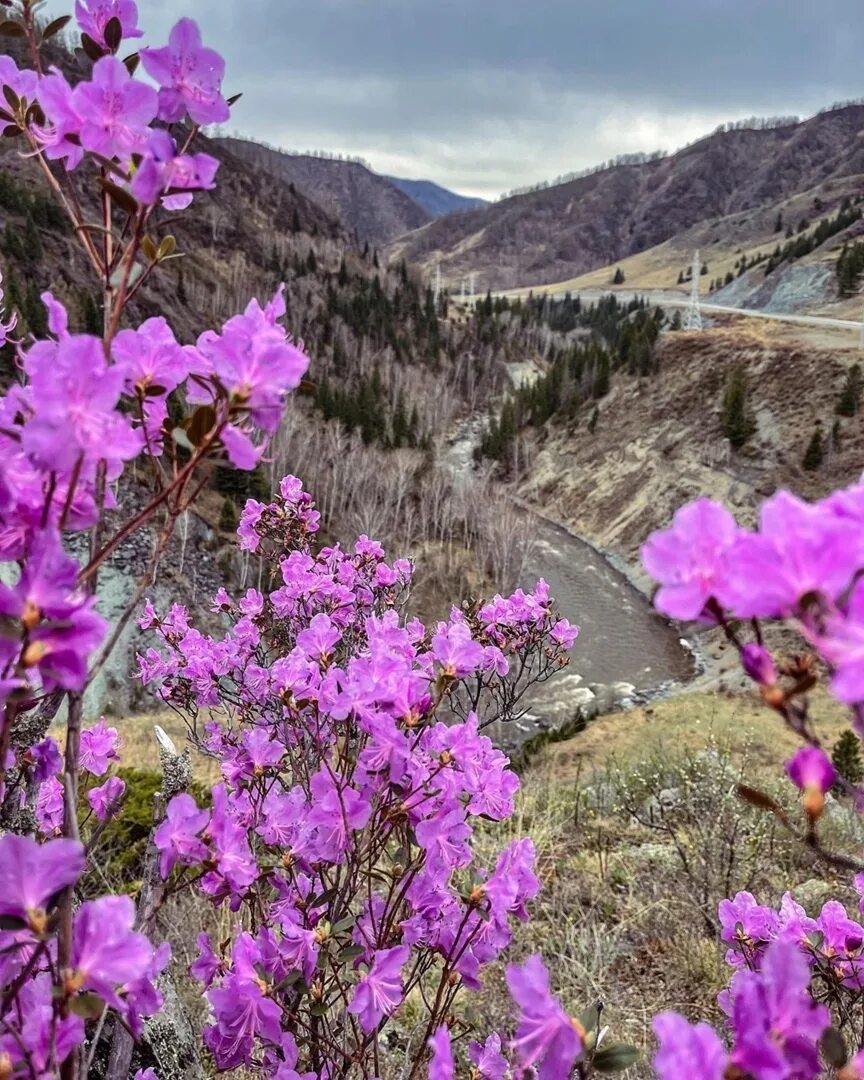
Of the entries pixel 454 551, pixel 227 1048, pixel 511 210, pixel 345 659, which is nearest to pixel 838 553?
pixel 227 1048

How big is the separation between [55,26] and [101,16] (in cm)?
25

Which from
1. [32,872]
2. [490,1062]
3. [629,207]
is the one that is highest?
[629,207]

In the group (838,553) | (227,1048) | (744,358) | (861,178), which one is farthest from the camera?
(861,178)

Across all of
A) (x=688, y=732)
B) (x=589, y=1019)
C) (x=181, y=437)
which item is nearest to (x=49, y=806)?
(x=181, y=437)

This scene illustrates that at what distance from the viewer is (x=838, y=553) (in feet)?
2.35

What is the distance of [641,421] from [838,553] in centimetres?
3881

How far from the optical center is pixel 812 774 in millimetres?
821

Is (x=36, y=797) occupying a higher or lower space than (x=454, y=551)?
higher

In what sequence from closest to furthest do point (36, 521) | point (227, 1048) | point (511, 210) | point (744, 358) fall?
1. point (36, 521)
2. point (227, 1048)
3. point (744, 358)
4. point (511, 210)

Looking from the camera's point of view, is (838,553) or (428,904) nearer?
(838,553)

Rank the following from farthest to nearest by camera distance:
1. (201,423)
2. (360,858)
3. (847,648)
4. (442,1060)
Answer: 1. (360,858)
2. (442,1060)
3. (201,423)
4. (847,648)

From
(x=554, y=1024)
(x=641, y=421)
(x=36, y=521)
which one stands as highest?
(x=36, y=521)

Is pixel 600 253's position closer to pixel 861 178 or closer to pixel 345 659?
pixel 861 178

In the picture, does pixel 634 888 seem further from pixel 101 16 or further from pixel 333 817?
pixel 101 16
